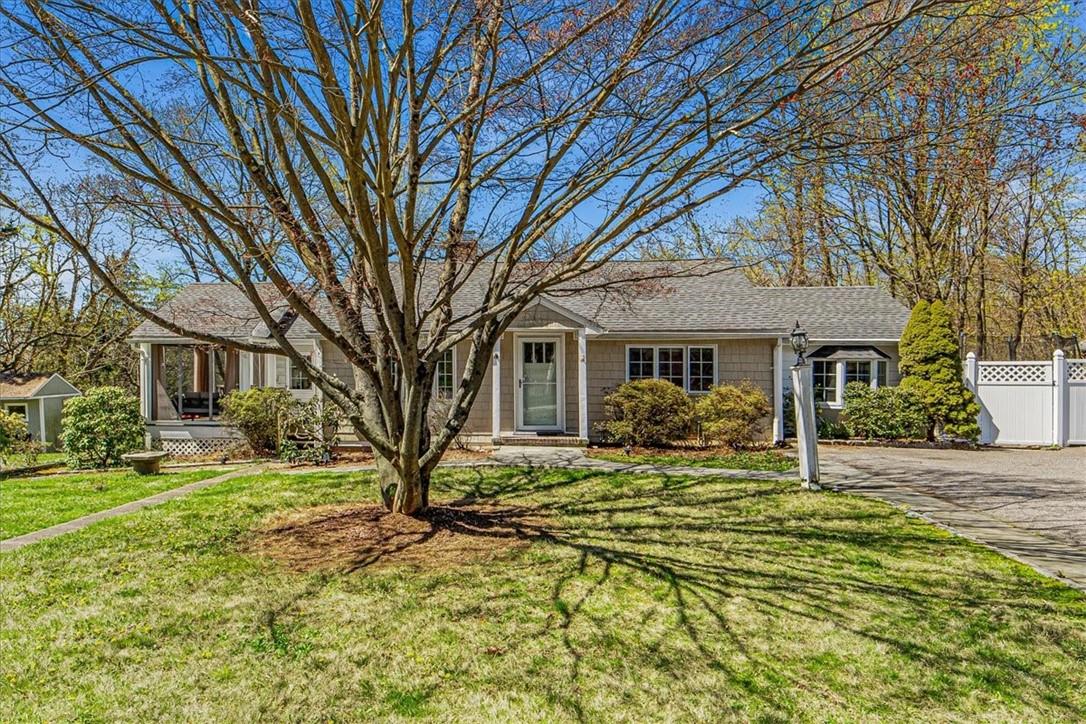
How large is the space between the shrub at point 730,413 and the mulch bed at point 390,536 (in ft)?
20.2

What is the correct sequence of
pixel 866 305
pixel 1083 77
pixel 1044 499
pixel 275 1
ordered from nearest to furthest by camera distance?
pixel 1083 77 < pixel 275 1 < pixel 1044 499 < pixel 866 305

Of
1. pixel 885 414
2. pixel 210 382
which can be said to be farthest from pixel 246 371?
pixel 885 414

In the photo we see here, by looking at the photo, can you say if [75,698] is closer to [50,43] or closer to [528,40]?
[50,43]

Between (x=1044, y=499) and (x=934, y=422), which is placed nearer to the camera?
(x=1044, y=499)

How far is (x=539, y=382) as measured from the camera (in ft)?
45.7

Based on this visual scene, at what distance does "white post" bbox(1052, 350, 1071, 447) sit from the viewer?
44.4 ft

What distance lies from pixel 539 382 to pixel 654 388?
2657 mm

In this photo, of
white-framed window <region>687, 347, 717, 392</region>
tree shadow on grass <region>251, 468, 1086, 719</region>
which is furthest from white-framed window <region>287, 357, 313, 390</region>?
white-framed window <region>687, 347, 717, 392</region>

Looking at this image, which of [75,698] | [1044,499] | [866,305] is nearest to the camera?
[75,698]

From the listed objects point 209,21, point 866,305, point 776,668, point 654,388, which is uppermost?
point 209,21

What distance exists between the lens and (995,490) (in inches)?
344

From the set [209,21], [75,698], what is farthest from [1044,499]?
[209,21]

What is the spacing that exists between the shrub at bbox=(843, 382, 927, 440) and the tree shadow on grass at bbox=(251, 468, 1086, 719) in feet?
23.2

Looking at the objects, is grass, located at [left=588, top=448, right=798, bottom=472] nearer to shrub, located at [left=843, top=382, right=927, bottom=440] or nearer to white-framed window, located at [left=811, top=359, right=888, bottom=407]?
shrub, located at [left=843, top=382, right=927, bottom=440]
